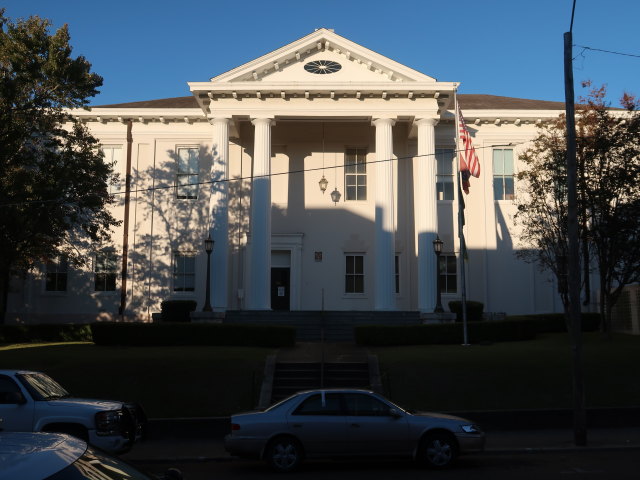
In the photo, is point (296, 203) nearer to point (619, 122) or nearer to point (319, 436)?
point (619, 122)

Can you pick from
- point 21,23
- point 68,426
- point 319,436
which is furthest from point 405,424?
point 21,23

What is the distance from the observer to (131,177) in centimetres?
3453

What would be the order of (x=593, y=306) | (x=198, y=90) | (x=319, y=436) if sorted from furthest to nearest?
(x=593, y=306)
(x=198, y=90)
(x=319, y=436)

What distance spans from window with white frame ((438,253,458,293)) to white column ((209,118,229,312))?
1071 cm

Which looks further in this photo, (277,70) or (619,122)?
(277,70)

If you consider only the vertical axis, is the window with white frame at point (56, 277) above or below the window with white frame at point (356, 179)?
below

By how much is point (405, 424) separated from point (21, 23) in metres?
20.0

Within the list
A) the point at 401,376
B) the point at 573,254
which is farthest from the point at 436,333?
the point at 573,254

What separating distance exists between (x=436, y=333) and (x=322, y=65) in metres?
13.9

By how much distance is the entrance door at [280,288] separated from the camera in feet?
109

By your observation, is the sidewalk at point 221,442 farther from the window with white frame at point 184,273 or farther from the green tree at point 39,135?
the window with white frame at point 184,273

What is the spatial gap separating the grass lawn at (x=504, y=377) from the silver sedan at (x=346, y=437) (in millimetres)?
5299

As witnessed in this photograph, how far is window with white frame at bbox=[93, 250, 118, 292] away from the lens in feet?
112

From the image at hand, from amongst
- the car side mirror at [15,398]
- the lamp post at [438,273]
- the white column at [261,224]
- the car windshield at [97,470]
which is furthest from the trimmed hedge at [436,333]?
the car windshield at [97,470]
